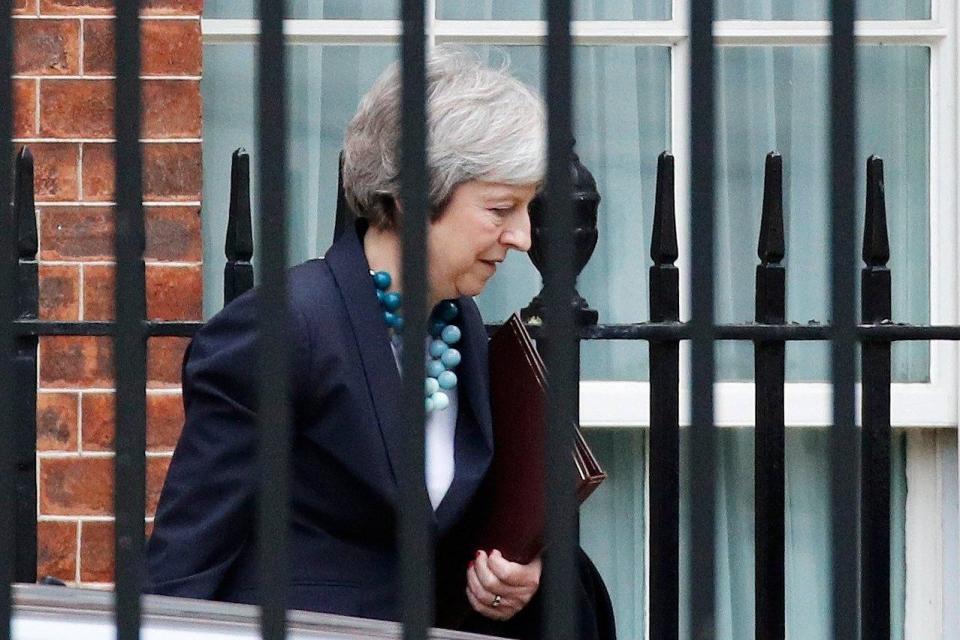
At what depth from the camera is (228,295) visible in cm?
339

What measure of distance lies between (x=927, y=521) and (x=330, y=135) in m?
1.78

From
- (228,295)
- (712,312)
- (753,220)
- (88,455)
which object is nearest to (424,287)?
(712,312)

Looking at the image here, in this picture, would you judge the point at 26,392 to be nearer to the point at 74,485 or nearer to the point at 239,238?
the point at 239,238

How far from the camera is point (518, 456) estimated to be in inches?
98.5

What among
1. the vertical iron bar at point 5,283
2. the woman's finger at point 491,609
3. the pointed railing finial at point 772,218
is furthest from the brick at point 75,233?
the vertical iron bar at point 5,283

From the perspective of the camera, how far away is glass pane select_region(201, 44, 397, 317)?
168 inches

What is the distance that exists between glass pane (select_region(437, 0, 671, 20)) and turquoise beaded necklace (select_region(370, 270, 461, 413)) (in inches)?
69.1

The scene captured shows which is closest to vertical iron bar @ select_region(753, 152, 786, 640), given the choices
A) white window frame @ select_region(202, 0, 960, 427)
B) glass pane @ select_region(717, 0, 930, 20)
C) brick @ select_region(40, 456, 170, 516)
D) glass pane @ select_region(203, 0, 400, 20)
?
white window frame @ select_region(202, 0, 960, 427)

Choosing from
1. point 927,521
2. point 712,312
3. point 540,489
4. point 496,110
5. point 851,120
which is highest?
point 496,110

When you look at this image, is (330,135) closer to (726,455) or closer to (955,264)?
(726,455)

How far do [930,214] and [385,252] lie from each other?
6.88 feet

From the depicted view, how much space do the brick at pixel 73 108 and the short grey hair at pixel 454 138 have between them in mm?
1523

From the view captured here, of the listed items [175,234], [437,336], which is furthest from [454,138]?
[175,234]

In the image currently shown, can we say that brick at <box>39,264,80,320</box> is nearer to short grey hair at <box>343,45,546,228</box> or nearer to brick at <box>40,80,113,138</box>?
brick at <box>40,80,113,138</box>
